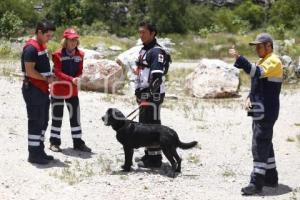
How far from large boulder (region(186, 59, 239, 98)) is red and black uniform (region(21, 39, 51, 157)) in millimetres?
8280

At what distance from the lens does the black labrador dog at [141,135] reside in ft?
25.4

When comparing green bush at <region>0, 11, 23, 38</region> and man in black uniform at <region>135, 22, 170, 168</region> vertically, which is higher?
green bush at <region>0, 11, 23, 38</region>

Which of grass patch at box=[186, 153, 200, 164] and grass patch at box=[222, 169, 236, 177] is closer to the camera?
grass patch at box=[222, 169, 236, 177]

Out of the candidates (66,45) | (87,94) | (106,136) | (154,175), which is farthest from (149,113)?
(87,94)

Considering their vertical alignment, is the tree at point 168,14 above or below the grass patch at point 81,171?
above

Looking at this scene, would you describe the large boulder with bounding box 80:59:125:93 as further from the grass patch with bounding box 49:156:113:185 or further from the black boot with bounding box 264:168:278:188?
the black boot with bounding box 264:168:278:188

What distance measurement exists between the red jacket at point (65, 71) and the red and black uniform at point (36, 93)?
0.56m

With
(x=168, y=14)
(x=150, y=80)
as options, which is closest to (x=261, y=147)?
(x=150, y=80)

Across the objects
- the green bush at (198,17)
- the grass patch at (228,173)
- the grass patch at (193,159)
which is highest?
the green bush at (198,17)

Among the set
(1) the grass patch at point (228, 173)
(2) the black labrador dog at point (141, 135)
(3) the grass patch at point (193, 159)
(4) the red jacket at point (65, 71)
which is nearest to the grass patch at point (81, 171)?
(2) the black labrador dog at point (141, 135)

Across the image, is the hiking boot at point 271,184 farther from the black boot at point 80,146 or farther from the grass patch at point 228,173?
the black boot at point 80,146

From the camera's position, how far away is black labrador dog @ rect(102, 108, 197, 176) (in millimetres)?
7746

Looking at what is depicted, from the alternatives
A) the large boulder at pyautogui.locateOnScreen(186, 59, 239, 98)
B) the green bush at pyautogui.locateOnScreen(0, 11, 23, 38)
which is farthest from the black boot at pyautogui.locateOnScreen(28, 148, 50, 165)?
the green bush at pyautogui.locateOnScreen(0, 11, 23, 38)

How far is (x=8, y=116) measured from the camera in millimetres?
10953
